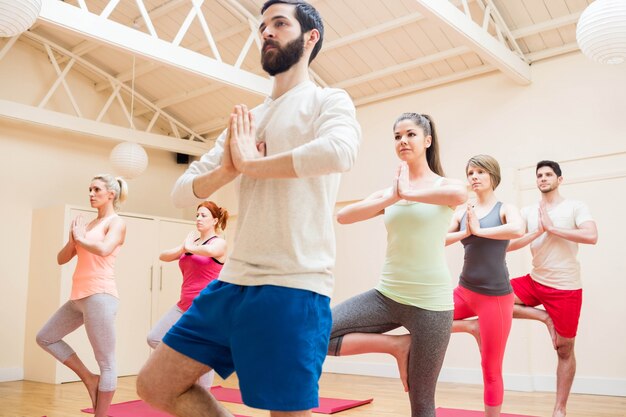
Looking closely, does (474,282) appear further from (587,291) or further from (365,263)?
(365,263)

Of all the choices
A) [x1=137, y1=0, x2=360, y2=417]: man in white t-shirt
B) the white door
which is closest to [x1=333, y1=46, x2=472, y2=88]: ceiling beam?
the white door

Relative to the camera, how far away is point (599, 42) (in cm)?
367

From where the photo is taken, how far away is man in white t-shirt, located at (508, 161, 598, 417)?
11.1ft

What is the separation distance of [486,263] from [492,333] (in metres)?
0.33

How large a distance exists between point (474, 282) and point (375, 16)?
11.2 ft

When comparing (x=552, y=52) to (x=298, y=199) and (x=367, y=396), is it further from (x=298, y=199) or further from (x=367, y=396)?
(x=298, y=199)

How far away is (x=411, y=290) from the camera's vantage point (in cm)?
211

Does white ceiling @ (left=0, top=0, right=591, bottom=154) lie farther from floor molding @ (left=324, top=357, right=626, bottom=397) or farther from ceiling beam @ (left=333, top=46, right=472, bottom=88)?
floor molding @ (left=324, top=357, right=626, bottom=397)

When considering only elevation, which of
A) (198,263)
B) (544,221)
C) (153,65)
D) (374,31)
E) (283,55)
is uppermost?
(153,65)

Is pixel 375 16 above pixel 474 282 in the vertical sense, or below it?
above

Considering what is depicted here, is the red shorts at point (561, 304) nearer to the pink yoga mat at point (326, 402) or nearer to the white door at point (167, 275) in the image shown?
the pink yoga mat at point (326, 402)

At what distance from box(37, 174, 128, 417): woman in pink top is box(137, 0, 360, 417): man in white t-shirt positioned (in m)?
1.82

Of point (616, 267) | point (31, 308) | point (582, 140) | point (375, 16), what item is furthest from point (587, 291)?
point (31, 308)

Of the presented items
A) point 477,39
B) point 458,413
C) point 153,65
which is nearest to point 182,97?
point 153,65
